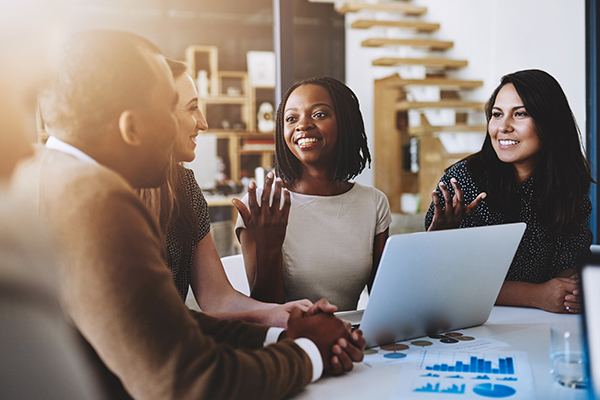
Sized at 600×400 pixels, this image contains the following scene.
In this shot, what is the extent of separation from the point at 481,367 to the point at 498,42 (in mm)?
3362

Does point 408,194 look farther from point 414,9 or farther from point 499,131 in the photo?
point 499,131

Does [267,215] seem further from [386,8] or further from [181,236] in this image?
[386,8]

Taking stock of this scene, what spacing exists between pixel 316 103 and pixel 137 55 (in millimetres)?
862

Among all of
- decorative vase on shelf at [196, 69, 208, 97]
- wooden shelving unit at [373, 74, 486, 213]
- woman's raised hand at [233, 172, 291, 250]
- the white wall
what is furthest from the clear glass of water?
decorative vase on shelf at [196, 69, 208, 97]

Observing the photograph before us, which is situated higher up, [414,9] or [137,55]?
[414,9]

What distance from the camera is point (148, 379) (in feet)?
1.79

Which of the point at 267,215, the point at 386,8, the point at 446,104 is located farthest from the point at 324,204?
the point at 386,8

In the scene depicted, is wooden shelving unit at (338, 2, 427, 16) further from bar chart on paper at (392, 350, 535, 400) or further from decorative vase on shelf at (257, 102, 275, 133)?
bar chart on paper at (392, 350, 535, 400)

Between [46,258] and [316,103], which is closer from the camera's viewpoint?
[46,258]

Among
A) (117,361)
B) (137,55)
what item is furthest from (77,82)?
(117,361)

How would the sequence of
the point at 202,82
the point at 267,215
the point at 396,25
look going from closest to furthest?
the point at 267,215, the point at 396,25, the point at 202,82

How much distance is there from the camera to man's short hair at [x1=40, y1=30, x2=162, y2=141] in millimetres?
558

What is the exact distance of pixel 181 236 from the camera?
1224mm

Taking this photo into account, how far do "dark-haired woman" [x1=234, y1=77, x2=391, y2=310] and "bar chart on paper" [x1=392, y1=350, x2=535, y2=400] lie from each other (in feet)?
1.67
